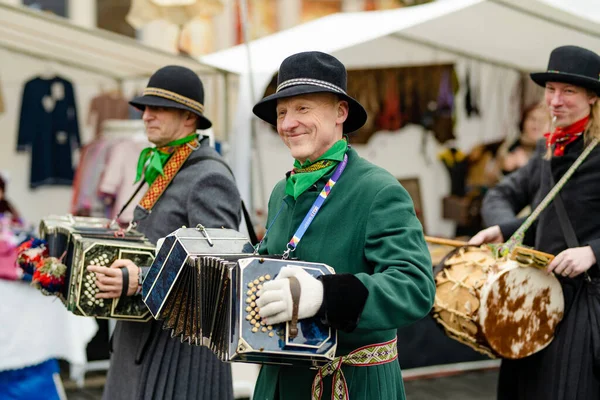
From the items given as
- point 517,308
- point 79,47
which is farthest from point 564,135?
point 79,47

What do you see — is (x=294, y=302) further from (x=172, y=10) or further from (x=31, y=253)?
(x=172, y=10)

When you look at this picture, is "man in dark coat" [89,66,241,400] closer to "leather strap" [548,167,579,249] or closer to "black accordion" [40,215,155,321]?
"black accordion" [40,215,155,321]

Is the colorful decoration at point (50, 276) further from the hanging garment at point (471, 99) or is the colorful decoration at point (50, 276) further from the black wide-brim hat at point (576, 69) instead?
Result: the hanging garment at point (471, 99)

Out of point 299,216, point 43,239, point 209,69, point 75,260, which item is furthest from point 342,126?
point 209,69

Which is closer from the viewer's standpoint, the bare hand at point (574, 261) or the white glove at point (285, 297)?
the white glove at point (285, 297)

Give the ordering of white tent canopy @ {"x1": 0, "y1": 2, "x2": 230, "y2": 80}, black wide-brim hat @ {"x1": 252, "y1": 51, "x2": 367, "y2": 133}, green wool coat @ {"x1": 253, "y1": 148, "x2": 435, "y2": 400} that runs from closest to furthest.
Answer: green wool coat @ {"x1": 253, "y1": 148, "x2": 435, "y2": 400} < black wide-brim hat @ {"x1": 252, "y1": 51, "x2": 367, "y2": 133} < white tent canopy @ {"x1": 0, "y1": 2, "x2": 230, "y2": 80}

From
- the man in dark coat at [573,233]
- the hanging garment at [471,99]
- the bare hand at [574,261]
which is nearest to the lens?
the bare hand at [574,261]

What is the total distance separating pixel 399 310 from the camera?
88.5 inches

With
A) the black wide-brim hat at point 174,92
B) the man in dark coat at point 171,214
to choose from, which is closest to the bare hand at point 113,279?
the man in dark coat at point 171,214

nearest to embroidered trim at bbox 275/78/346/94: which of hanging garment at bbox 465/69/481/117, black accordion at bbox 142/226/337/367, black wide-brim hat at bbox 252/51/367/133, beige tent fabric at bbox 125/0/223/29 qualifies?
black wide-brim hat at bbox 252/51/367/133

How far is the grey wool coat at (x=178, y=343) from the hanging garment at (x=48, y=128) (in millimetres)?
5605

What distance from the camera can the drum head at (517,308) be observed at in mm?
3580

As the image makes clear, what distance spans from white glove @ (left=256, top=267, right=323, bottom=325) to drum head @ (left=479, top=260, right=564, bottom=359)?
5.38 feet

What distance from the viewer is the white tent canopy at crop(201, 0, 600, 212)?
6133 millimetres
